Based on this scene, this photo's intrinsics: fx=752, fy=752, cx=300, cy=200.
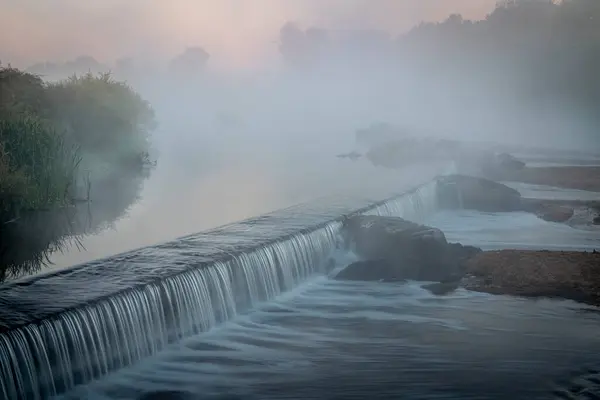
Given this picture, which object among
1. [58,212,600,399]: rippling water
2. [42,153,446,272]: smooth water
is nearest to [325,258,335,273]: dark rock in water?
[58,212,600,399]: rippling water

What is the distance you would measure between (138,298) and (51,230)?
10.1 meters

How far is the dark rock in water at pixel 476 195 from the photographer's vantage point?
30.4 meters

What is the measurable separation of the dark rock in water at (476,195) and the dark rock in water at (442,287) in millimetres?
13815

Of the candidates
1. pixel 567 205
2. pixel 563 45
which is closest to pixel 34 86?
pixel 567 205

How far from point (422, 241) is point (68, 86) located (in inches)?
957

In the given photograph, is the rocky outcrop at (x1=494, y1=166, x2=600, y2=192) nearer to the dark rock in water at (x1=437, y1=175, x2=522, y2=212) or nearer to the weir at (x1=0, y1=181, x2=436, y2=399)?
the dark rock in water at (x1=437, y1=175, x2=522, y2=212)

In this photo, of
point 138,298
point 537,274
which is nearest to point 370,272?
point 537,274

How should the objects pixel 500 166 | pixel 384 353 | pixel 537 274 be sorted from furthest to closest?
1. pixel 500 166
2. pixel 537 274
3. pixel 384 353

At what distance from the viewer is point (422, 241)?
60.7 ft

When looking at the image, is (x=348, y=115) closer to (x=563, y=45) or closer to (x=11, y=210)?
(x=563, y=45)

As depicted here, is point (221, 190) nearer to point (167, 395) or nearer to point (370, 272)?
point (370, 272)

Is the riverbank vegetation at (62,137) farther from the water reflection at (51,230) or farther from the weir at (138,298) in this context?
the weir at (138,298)

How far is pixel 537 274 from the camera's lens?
56.4 ft

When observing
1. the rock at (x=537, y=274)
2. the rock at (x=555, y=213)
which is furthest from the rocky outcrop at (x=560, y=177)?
the rock at (x=537, y=274)
